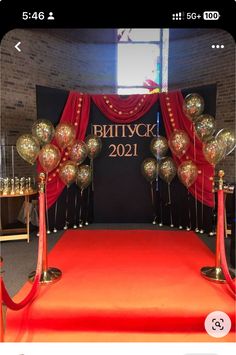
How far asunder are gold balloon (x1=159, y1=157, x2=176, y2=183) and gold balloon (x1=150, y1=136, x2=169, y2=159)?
13 centimetres

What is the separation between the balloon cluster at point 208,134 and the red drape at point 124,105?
1029 millimetres

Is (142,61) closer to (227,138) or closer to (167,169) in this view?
(167,169)

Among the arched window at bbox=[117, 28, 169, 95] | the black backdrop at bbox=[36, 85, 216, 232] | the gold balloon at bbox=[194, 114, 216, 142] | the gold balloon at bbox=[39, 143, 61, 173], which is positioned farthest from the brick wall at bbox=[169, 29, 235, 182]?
the gold balloon at bbox=[39, 143, 61, 173]

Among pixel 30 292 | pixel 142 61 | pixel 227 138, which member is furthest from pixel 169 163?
pixel 142 61

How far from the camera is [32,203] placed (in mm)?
5312

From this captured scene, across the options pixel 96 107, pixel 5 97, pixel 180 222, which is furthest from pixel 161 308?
pixel 5 97

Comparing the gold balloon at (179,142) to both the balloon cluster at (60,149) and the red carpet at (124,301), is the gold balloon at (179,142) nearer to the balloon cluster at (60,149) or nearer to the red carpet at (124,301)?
the balloon cluster at (60,149)

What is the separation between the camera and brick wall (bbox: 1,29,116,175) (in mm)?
6082

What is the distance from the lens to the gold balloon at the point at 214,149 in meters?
3.91

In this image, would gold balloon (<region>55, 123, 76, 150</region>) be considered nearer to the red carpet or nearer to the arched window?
the red carpet

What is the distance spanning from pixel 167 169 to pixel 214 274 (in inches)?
92.9

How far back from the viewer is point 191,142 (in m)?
4.92
